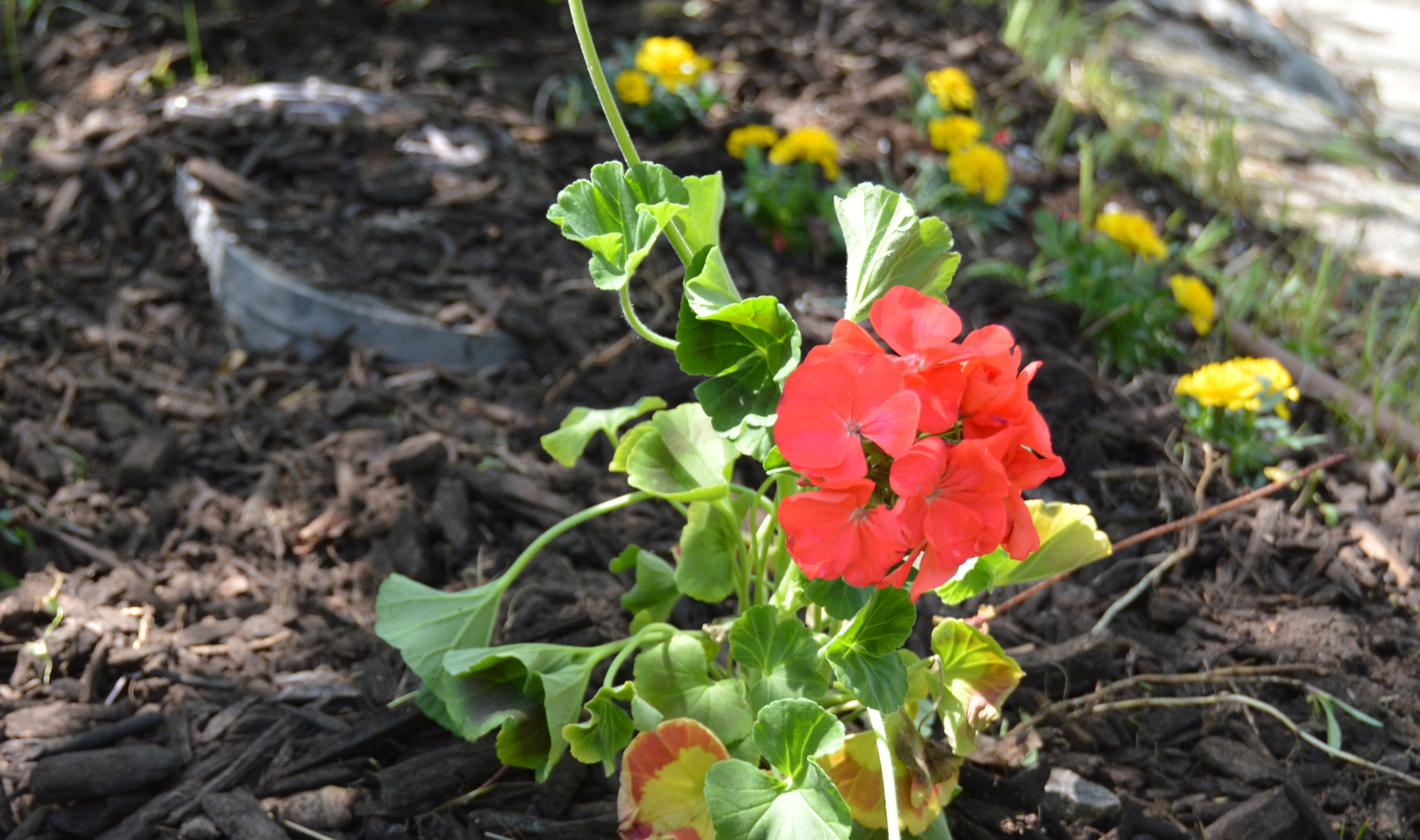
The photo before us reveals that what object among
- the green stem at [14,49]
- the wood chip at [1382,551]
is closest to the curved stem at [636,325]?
the wood chip at [1382,551]

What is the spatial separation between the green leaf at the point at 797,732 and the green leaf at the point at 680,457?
1.01ft

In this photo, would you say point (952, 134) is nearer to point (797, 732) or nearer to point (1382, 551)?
point (1382, 551)

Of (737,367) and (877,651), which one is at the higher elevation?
(737,367)

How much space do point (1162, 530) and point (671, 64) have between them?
7.33 feet

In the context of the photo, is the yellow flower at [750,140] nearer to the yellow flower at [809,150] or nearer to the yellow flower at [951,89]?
the yellow flower at [809,150]

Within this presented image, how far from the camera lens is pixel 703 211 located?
4.13 feet

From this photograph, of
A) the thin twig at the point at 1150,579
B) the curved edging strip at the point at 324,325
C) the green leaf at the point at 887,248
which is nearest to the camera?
the green leaf at the point at 887,248

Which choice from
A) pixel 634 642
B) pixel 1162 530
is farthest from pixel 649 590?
pixel 1162 530

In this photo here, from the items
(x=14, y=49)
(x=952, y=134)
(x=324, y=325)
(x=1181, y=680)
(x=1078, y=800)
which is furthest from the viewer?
(x=14, y=49)

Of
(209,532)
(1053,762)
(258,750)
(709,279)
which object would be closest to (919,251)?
(709,279)

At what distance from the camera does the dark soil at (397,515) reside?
5.13 feet

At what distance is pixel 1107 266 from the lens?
275cm

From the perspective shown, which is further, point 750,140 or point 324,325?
point 750,140

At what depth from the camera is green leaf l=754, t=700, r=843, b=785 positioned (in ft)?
3.49
